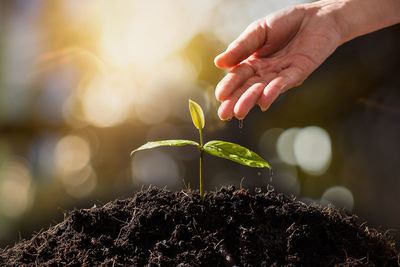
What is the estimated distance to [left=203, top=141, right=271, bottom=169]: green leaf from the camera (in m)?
1.13

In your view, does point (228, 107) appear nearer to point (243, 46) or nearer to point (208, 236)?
point (243, 46)

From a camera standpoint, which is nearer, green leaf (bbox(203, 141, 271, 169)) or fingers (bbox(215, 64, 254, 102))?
green leaf (bbox(203, 141, 271, 169))

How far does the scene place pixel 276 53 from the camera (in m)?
1.85

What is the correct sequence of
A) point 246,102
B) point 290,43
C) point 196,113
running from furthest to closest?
point 290,43
point 246,102
point 196,113

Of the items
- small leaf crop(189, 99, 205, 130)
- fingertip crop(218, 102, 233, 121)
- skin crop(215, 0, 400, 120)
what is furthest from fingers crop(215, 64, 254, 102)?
small leaf crop(189, 99, 205, 130)

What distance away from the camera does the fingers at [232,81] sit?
154 centimetres

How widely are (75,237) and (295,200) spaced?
79 cm

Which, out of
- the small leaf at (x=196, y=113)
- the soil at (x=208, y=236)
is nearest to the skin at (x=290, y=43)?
the small leaf at (x=196, y=113)

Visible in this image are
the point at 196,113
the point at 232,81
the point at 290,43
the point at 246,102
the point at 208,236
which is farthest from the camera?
the point at 290,43

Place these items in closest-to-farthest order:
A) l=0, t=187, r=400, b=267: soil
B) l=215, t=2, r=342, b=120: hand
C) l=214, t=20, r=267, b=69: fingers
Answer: l=0, t=187, r=400, b=267: soil
l=215, t=2, r=342, b=120: hand
l=214, t=20, r=267, b=69: fingers

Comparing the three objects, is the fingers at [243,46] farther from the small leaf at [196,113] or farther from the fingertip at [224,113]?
the small leaf at [196,113]

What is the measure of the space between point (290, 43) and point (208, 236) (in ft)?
3.77

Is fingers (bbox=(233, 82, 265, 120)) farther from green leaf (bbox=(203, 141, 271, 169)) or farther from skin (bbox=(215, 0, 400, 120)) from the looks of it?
green leaf (bbox=(203, 141, 271, 169))

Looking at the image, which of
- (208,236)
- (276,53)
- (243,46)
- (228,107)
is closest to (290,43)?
(276,53)
